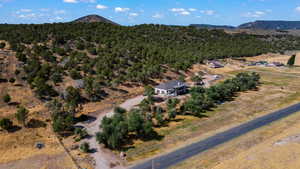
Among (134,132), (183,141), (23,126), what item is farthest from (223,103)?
(23,126)

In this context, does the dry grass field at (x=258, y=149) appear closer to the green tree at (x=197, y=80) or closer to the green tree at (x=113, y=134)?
the green tree at (x=113, y=134)

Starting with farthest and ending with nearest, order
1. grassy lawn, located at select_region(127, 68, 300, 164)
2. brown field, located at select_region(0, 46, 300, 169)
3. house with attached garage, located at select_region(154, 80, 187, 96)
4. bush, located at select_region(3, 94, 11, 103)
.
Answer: house with attached garage, located at select_region(154, 80, 187, 96) < bush, located at select_region(3, 94, 11, 103) < grassy lawn, located at select_region(127, 68, 300, 164) < brown field, located at select_region(0, 46, 300, 169)

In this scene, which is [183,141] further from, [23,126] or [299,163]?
[23,126]

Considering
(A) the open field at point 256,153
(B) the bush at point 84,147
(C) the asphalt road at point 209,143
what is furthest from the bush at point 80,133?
(A) the open field at point 256,153

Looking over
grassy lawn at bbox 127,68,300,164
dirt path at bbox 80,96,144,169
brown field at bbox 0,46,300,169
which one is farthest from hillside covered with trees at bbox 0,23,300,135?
grassy lawn at bbox 127,68,300,164

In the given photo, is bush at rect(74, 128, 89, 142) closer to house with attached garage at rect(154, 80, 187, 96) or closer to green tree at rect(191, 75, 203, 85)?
house with attached garage at rect(154, 80, 187, 96)
